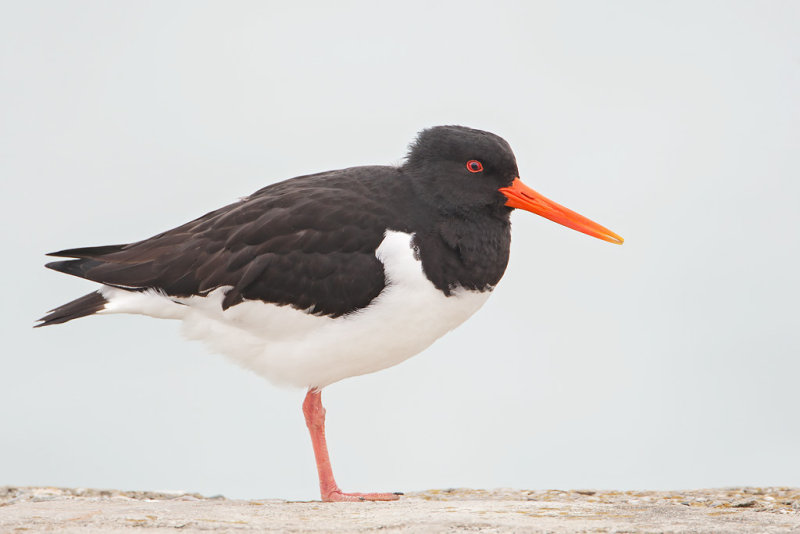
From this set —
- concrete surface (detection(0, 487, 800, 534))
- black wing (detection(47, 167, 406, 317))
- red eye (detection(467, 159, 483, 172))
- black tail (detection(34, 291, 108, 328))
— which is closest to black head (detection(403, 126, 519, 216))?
red eye (detection(467, 159, 483, 172))

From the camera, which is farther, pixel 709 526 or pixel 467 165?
pixel 467 165

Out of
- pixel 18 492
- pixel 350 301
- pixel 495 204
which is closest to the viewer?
pixel 350 301

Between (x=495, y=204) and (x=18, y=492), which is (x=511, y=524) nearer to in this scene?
(x=495, y=204)

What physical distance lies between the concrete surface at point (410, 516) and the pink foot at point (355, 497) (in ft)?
1.61

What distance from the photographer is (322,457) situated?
7266 mm

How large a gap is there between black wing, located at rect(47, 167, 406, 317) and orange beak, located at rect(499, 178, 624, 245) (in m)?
0.93

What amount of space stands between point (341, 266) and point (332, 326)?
1.40 feet

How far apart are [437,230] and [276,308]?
1.26 metres

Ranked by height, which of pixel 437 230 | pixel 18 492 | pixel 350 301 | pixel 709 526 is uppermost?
pixel 437 230

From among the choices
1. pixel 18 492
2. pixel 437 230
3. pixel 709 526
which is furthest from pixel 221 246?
pixel 709 526

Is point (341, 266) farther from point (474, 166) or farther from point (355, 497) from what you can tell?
point (355, 497)

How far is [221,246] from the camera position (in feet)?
22.8

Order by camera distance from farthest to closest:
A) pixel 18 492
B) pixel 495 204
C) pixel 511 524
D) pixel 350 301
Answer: pixel 18 492 → pixel 495 204 → pixel 350 301 → pixel 511 524

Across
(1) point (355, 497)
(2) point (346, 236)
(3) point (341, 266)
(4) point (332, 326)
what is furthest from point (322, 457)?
(2) point (346, 236)
